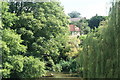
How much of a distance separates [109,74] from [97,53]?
325 mm

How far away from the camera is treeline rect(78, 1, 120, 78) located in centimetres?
269

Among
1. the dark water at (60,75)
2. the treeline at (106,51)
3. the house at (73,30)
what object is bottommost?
the dark water at (60,75)

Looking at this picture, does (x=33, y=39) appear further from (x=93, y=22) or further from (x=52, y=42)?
(x=93, y=22)

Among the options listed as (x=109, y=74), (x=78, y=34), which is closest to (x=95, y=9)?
(x=78, y=34)

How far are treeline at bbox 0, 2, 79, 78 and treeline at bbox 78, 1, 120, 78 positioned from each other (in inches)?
59.3

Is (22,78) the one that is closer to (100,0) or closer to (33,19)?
(33,19)

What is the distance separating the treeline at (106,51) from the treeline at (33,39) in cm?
151

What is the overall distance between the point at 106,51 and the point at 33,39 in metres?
2.37

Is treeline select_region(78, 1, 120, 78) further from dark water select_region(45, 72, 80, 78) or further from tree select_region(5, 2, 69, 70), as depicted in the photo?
dark water select_region(45, 72, 80, 78)

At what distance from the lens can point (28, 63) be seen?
4301mm

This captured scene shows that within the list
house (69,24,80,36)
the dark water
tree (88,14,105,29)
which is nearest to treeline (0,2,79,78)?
the dark water

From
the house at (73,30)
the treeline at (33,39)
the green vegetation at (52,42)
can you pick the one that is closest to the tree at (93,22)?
the green vegetation at (52,42)

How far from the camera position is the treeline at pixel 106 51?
2690 millimetres

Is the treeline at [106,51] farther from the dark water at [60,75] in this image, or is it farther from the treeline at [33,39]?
the dark water at [60,75]
